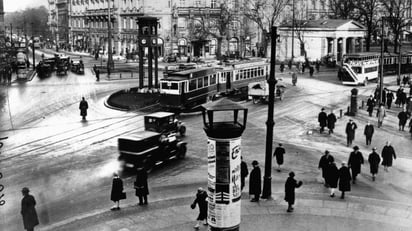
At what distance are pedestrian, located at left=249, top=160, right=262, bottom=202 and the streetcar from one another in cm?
1846

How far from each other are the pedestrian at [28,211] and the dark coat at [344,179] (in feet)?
32.0

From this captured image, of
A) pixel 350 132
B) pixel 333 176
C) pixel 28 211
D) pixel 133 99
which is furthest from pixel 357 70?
pixel 28 211

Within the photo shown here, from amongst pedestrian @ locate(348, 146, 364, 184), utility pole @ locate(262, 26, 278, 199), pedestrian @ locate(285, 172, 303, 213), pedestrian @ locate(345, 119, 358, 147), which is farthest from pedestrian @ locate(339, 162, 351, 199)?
pedestrian @ locate(345, 119, 358, 147)

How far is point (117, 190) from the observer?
1722 centimetres

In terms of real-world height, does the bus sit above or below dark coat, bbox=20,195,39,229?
above

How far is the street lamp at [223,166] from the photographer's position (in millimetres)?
11266

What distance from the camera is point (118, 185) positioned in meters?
17.2

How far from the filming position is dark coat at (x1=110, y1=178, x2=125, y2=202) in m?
17.2

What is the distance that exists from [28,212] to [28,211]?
0.03 m

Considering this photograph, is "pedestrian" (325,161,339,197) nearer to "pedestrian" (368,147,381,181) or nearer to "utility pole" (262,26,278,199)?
"utility pole" (262,26,278,199)

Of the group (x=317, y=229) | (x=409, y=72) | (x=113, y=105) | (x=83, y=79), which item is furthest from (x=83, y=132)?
(x=409, y=72)

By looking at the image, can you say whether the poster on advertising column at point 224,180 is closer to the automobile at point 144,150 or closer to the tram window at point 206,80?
the automobile at point 144,150

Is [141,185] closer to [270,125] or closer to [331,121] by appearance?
[270,125]

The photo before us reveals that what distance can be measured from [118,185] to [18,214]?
313cm
